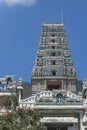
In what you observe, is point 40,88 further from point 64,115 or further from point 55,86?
point 64,115

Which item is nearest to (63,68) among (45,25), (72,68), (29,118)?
(72,68)

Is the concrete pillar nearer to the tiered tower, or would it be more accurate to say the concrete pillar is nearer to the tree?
the tiered tower

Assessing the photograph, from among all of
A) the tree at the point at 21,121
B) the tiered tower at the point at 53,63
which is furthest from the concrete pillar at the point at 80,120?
the tree at the point at 21,121

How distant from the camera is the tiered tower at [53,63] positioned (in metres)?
82.0

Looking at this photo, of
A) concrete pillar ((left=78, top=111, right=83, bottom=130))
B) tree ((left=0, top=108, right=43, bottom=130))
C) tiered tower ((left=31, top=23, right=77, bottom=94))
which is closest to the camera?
tree ((left=0, top=108, right=43, bottom=130))

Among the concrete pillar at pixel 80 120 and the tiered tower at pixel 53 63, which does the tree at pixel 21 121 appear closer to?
the concrete pillar at pixel 80 120

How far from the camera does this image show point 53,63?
→ 85.7 m

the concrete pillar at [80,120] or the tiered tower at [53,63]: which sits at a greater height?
the tiered tower at [53,63]

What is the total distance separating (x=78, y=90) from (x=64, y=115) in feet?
60.9

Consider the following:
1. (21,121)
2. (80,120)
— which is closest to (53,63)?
(80,120)

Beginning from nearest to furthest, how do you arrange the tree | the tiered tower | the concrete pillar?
the tree, the concrete pillar, the tiered tower

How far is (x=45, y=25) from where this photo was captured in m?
91.6

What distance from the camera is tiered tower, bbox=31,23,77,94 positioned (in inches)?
3228

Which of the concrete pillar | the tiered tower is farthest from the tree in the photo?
the tiered tower
